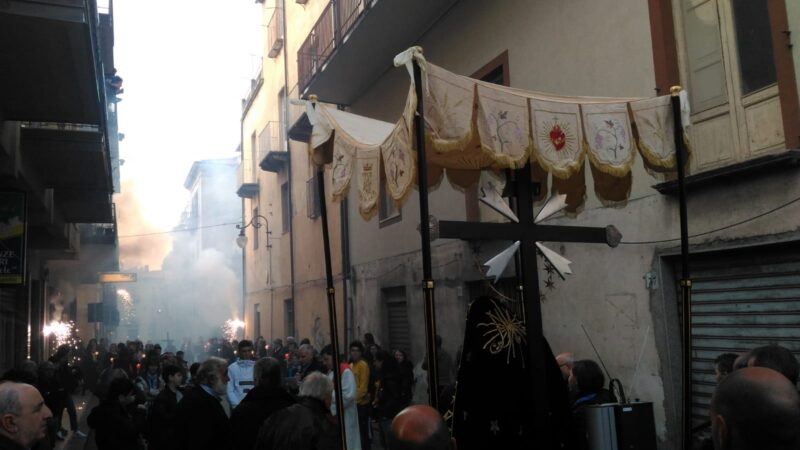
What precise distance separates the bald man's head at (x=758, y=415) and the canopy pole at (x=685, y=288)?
2.39 meters

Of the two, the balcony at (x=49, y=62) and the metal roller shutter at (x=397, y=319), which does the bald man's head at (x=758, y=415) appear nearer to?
the balcony at (x=49, y=62)

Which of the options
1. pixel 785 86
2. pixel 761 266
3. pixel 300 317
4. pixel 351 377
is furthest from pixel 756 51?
pixel 300 317

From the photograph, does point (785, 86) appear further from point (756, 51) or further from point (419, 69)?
point (419, 69)

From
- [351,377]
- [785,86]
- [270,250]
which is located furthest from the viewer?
[270,250]

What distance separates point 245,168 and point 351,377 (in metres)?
24.1

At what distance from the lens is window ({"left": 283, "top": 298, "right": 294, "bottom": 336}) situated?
909 inches

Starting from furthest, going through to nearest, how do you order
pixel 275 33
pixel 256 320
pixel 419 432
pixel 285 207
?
pixel 256 320, pixel 275 33, pixel 285 207, pixel 419 432

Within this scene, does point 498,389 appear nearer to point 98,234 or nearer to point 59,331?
point 98,234

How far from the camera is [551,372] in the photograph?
429 centimetres

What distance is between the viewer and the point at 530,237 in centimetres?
428

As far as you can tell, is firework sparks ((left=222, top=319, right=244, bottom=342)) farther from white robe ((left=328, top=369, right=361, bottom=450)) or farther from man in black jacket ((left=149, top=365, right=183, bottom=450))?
man in black jacket ((left=149, top=365, right=183, bottom=450))

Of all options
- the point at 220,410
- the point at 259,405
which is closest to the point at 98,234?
the point at 220,410

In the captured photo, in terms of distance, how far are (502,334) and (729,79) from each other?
4.73 metres

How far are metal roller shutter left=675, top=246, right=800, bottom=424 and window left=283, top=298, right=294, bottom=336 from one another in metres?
16.8
